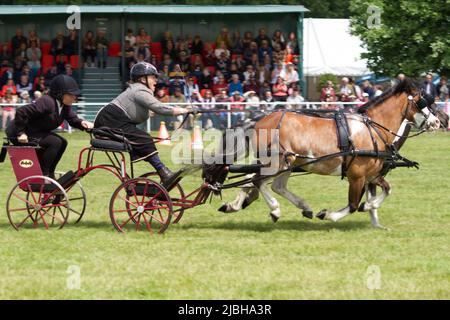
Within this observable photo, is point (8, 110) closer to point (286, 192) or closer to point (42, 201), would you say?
point (42, 201)

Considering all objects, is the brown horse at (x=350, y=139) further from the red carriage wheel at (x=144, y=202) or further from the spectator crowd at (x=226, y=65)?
the spectator crowd at (x=226, y=65)

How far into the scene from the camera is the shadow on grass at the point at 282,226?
10.4 meters

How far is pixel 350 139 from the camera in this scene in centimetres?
1016

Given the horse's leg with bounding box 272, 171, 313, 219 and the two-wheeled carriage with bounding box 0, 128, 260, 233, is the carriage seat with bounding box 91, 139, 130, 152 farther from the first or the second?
the horse's leg with bounding box 272, 171, 313, 219

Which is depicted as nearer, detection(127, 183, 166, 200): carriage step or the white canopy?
detection(127, 183, 166, 200): carriage step

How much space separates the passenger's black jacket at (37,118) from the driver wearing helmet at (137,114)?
486 millimetres

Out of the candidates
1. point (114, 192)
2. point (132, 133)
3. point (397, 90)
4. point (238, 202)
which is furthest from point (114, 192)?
point (397, 90)

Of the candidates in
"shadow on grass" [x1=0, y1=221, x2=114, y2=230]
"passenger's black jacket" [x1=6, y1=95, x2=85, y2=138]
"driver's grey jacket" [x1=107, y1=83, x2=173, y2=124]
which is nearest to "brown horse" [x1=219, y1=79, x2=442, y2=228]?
"driver's grey jacket" [x1=107, y1=83, x2=173, y2=124]

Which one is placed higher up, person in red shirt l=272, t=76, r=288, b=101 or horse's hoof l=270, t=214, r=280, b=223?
horse's hoof l=270, t=214, r=280, b=223

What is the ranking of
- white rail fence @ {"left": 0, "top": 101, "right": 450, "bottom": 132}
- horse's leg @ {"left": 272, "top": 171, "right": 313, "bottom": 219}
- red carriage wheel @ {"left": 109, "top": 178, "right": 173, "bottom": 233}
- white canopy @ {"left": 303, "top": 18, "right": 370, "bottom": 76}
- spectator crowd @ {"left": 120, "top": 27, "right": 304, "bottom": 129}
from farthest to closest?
1. white canopy @ {"left": 303, "top": 18, "right": 370, "bottom": 76}
2. spectator crowd @ {"left": 120, "top": 27, "right": 304, "bottom": 129}
3. white rail fence @ {"left": 0, "top": 101, "right": 450, "bottom": 132}
4. horse's leg @ {"left": 272, "top": 171, "right": 313, "bottom": 219}
5. red carriage wheel @ {"left": 109, "top": 178, "right": 173, "bottom": 233}

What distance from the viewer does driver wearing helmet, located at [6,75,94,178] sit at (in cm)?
998
